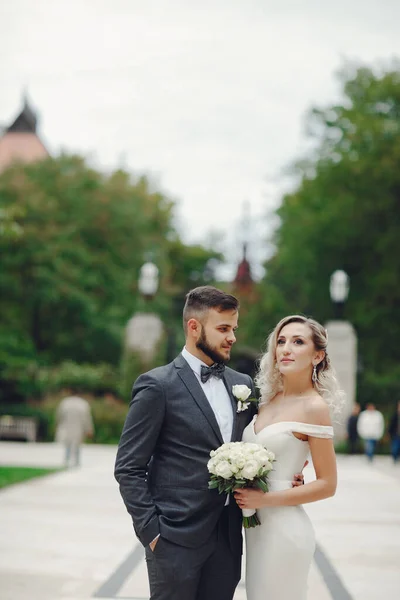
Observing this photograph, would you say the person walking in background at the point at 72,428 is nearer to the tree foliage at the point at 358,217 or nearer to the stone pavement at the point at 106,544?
the stone pavement at the point at 106,544

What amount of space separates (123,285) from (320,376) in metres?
39.5

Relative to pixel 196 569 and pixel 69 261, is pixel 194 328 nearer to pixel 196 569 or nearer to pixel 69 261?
pixel 196 569

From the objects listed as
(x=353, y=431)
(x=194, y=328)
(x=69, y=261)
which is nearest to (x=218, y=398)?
(x=194, y=328)

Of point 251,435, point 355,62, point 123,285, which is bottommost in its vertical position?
point 251,435

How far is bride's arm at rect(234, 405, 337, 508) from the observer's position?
4.45 m

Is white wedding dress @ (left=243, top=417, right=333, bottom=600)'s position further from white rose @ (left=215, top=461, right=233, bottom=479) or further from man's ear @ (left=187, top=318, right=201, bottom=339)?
man's ear @ (left=187, top=318, right=201, bottom=339)

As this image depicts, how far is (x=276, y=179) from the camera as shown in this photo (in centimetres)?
4581

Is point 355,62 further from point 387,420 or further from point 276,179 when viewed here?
point 387,420

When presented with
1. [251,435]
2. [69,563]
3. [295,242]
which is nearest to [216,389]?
[251,435]

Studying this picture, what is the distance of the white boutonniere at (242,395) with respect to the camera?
4.53 metres

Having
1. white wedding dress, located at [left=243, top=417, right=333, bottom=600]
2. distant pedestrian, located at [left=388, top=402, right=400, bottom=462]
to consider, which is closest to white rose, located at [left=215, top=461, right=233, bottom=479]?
white wedding dress, located at [left=243, top=417, right=333, bottom=600]

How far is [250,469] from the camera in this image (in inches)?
168

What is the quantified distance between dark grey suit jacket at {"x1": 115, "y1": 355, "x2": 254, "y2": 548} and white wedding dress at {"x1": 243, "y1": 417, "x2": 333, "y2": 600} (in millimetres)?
162

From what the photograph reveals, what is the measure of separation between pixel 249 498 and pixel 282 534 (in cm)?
30
